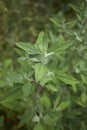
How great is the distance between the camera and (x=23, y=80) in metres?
1.73

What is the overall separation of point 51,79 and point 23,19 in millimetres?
1334

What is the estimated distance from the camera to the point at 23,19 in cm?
291

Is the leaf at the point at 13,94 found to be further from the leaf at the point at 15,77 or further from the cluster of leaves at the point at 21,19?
the cluster of leaves at the point at 21,19

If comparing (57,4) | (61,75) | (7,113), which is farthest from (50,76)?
(57,4)

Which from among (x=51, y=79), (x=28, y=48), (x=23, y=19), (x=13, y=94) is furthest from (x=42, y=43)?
(x=23, y=19)

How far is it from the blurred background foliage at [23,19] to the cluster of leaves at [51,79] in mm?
445

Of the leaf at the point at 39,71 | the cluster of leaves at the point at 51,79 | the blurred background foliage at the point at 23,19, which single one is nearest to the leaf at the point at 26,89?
the cluster of leaves at the point at 51,79

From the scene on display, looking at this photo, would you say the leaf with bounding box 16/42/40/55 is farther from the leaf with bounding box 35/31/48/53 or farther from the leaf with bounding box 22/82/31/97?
the leaf with bounding box 22/82/31/97

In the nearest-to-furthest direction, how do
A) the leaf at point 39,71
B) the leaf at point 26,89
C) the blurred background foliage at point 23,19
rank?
the leaf at point 39,71 < the leaf at point 26,89 < the blurred background foliage at point 23,19

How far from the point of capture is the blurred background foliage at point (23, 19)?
2.69m

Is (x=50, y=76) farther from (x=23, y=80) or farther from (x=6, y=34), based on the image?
(x=6, y=34)

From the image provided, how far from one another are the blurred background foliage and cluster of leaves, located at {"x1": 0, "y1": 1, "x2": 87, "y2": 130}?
1.46 ft

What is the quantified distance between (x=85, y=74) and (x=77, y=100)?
304 mm

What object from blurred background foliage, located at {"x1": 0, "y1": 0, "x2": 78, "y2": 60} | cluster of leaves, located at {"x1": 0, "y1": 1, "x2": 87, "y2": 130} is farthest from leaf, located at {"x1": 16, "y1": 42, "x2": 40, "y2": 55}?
blurred background foliage, located at {"x1": 0, "y1": 0, "x2": 78, "y2": 60}
